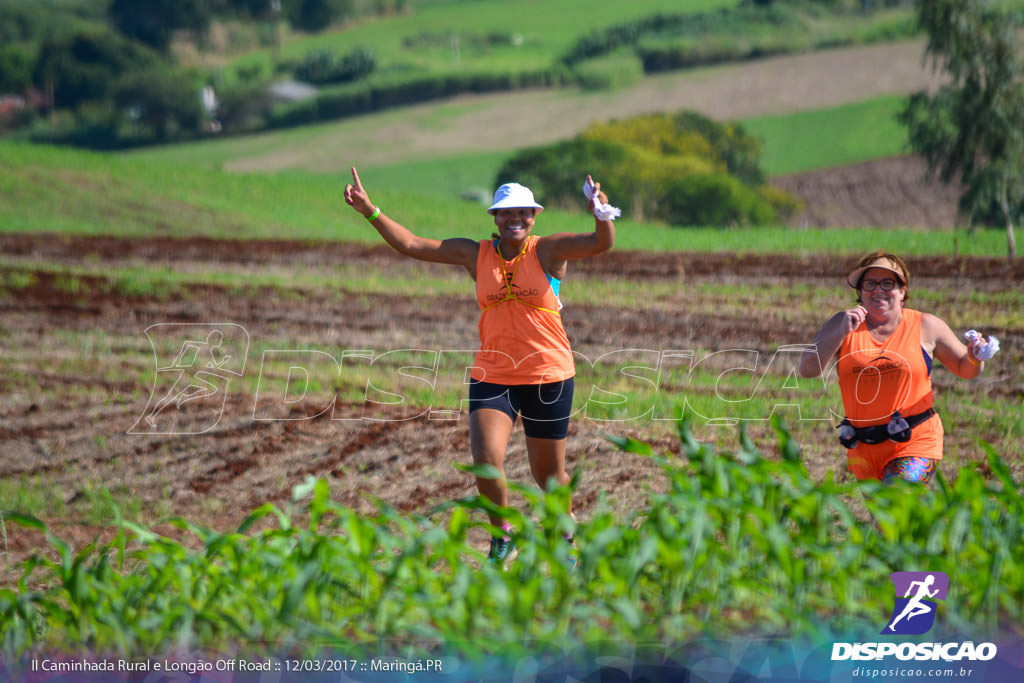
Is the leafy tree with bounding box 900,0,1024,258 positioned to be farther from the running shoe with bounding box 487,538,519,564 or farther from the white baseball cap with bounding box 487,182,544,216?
the running shoe with bounding box 487,538,519,564

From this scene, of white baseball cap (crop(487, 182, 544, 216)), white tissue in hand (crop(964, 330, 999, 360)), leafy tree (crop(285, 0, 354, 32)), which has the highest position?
leafy tree (crop(285, 0, 354, 32))

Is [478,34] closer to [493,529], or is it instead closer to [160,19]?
[160,19]

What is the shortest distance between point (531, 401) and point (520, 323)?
432 mm

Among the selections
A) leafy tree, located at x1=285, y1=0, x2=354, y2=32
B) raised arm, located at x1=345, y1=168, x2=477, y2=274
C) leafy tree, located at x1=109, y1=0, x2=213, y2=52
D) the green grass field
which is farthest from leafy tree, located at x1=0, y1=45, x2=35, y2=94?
raised arm, located at x1=345, y1=168, x2=477, y2=274

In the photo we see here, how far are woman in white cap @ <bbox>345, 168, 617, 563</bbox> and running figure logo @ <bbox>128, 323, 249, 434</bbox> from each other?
16.9ft

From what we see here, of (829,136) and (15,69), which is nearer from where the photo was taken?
(829,136)

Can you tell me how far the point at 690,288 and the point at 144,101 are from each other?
159 feet

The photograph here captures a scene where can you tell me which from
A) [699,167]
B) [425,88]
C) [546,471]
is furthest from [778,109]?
[546,471]

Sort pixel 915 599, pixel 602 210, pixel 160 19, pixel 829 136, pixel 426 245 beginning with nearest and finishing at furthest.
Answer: pixel 915 599, pixel 602 210, pixel 426 245, pixel 829 136, pixel 160 19

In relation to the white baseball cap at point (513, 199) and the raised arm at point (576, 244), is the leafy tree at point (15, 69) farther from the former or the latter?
the raised arm at point (576, 244)

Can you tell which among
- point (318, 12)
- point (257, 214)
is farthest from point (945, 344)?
point (318, 12)

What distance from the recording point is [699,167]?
3838cm

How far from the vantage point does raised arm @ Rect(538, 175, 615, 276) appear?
232 inches

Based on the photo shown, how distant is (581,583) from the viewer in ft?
13.4
